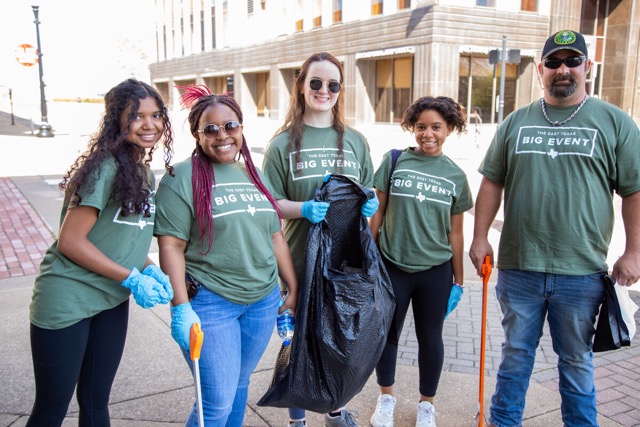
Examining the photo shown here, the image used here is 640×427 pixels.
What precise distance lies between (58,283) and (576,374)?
2.41 metres

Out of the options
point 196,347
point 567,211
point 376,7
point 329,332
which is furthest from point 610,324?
point 376,7

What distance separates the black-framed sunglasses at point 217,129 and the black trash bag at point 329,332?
54 cm

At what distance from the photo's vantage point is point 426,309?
3012mm

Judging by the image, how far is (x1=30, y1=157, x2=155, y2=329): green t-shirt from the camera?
83.9 inches

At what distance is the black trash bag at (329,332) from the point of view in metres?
2.49

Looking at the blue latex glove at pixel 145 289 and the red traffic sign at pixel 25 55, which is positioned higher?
the red traffic sign at pixel 25 55

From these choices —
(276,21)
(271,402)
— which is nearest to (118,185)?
(271,402)

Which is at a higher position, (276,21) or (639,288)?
(276,21)

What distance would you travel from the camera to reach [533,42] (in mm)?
24062

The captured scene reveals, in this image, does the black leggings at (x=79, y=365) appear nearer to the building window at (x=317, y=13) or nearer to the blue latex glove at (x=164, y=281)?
the blue latex glove at (x=164, y=281)

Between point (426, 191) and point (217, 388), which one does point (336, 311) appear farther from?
point (426, 191)

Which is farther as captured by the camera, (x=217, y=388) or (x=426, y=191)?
(x=426, y=191)

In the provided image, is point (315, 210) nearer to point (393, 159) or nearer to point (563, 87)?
point (393, 159)

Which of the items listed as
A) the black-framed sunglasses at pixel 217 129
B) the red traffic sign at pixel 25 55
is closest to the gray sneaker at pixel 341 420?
the black-framed sunglasses at pixel 217 129
